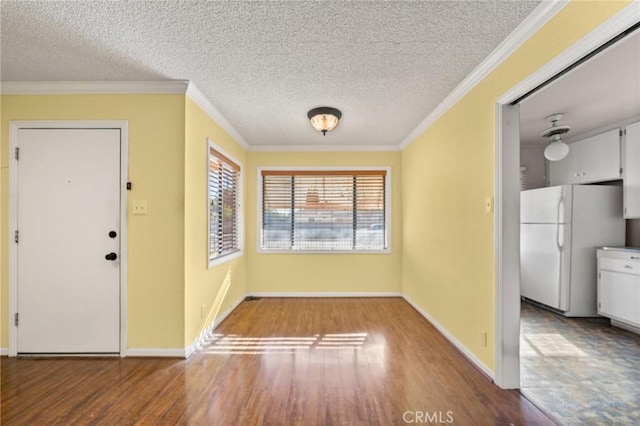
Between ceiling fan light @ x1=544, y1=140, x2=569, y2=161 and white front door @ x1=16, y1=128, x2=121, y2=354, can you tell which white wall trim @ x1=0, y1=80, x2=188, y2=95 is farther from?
ceiling fan light @ x1=544, y1=140, x2=569, y2=161

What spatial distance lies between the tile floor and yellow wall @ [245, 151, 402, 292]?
195cm

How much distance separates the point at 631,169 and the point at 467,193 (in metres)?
2.39

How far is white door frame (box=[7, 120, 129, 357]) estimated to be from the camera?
8.71ft

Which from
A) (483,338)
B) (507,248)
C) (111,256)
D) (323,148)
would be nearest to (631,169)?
(507,248)

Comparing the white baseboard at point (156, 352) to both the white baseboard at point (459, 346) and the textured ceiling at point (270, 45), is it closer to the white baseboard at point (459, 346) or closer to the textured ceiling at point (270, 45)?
the textured ceiling at point (270, 45)

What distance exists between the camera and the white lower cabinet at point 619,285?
3.13 meters

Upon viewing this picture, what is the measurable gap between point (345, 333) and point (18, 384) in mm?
2782

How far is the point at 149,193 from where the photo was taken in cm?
269

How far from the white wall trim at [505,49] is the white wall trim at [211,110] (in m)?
2.46

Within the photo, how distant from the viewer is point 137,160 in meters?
2.69

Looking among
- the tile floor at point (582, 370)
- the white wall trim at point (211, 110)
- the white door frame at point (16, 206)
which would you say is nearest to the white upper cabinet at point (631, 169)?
the tile floor at point (582, 370)

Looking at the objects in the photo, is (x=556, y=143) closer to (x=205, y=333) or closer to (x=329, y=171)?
(x=329, y=171)

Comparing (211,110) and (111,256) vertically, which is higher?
(211,110)

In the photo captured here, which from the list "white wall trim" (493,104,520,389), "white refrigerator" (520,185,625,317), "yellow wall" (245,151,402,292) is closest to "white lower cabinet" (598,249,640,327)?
"white refrigerator" (520,185,625,317)
